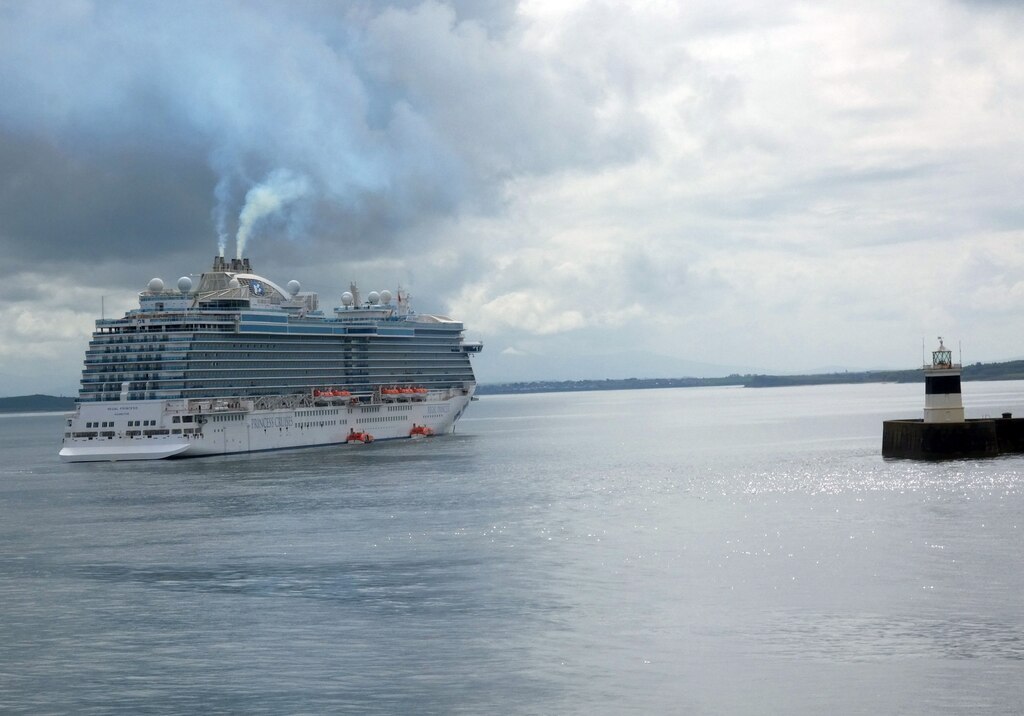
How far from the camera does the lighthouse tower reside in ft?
221

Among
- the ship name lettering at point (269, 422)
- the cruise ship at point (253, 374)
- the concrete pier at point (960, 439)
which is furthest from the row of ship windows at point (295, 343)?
the concrete pier at point (960, 439)

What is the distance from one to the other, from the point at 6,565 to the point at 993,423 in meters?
51.8

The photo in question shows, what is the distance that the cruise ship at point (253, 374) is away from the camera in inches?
3196

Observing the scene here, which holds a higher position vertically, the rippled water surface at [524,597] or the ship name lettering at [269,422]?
the ship name lettering at [269,422]

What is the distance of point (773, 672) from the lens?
78.3 feet

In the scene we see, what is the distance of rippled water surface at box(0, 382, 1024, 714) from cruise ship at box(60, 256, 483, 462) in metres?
21.0

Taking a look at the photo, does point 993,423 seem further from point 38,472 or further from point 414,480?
point 38,472

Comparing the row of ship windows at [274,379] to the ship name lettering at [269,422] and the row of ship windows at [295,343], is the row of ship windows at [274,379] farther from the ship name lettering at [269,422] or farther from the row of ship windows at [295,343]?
the ship name lettering at [269,422]

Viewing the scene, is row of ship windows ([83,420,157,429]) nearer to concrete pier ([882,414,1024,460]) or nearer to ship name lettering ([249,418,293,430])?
ship name lettering ([249,418,293,430])

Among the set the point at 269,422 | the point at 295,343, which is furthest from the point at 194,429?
the point at 295,343

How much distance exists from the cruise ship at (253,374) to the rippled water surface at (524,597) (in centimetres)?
2105

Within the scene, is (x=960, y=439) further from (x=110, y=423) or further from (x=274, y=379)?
(x=110, y=423)

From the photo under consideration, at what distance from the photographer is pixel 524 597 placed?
31.4m

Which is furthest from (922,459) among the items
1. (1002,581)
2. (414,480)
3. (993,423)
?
(1002,581)
